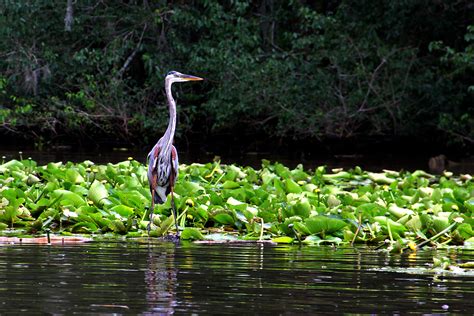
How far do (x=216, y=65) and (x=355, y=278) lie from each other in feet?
55.4

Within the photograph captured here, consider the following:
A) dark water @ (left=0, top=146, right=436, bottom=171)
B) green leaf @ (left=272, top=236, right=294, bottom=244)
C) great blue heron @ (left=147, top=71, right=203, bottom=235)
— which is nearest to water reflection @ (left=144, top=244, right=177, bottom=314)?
green leaf @ (left=272, top=236, right=294, bottom=244)

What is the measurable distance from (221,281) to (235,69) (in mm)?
16729

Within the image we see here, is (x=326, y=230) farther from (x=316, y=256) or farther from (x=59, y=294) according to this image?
(x=59, y=294)

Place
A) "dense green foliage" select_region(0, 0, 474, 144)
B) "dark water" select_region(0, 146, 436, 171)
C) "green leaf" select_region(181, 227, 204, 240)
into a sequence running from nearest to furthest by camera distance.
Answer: "green leaf" select_region(181, 227, 204, 240)
"dark water" select_region(0, 146, 436, 171)
"dense green foliage" select_region(0, 0, 474, 144)

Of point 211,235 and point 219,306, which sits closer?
point 219,306

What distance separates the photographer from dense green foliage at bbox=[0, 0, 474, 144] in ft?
72.1

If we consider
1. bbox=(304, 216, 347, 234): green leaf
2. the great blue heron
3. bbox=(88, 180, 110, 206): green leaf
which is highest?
the great blue heron

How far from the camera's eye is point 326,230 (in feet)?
25.3

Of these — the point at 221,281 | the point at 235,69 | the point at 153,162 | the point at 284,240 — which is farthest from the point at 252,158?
the point at 221,281

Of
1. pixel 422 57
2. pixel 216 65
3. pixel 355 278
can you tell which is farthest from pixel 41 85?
pixel 355 278

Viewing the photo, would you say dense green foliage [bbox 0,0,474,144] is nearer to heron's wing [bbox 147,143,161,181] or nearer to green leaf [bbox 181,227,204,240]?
heron's wing [bbox 147,143,161,181]

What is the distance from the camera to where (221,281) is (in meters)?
5.71

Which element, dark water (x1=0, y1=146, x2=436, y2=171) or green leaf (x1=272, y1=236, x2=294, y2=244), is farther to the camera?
dark water (x1=0, y1=146, x2=436, y2=171)

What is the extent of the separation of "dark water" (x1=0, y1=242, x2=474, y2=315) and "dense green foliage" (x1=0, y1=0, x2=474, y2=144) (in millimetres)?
14525
